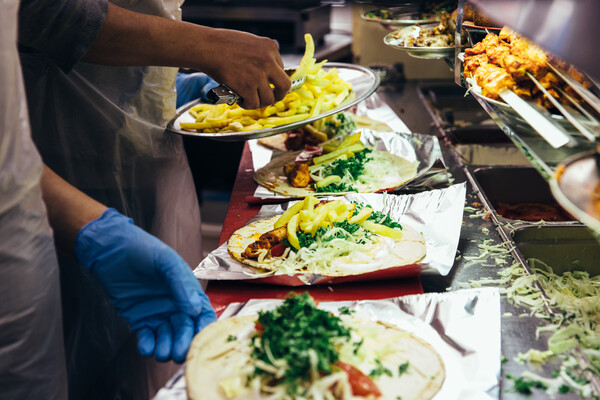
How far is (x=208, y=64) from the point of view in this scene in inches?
84.7

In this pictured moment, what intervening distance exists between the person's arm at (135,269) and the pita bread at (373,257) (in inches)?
15.0

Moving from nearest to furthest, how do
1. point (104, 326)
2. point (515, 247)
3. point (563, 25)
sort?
point (563, 25)
point (515, 247)
point (104, 326)

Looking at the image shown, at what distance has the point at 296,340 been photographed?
4.08ft

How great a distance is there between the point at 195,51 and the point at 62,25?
1.61 ft

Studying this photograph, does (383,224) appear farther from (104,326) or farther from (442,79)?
(442,79)

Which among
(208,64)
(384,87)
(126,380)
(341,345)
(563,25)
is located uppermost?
(563,25)

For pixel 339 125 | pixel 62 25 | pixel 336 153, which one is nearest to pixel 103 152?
pixel 62 25

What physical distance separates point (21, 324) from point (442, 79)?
3.78m

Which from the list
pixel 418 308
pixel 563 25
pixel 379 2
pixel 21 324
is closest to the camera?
pixel 563 25

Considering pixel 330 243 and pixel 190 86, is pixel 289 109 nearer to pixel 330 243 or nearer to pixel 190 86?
pixel 190 86

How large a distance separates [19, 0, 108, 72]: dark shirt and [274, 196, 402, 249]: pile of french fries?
95cm

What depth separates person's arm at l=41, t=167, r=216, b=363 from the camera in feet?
4.84

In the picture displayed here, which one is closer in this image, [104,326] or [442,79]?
[104,326]

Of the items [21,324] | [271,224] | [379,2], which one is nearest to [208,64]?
[271,224]
